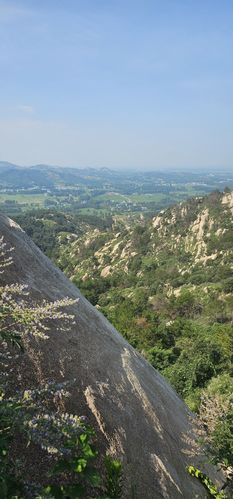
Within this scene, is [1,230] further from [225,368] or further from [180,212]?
[180,212]

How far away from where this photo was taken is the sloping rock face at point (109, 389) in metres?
8.44

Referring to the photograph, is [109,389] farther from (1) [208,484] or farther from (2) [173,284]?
(2) [173,284]

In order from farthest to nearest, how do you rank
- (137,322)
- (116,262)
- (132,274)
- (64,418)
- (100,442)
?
(116,262)
(132,274)
(137,322)
(100,442)
(64,418)

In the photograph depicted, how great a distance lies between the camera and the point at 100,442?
8.16 meters

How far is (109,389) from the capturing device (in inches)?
379

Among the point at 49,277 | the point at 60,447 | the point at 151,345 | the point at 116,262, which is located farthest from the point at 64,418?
the point at 116,262

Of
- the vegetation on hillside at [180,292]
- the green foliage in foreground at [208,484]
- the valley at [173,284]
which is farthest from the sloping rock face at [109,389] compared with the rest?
the valley at [173,284]

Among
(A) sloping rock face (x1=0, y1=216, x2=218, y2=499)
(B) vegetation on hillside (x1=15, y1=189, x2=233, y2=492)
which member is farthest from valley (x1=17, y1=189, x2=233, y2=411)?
(A) sloping rock face (x1=0, y1=216, x2=218, y2=499)

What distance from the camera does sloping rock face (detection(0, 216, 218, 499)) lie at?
27.7ft

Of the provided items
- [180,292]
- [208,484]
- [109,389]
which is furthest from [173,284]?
[109,389]

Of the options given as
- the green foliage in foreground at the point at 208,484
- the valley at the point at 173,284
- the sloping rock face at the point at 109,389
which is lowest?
the valley at the point at 173,284

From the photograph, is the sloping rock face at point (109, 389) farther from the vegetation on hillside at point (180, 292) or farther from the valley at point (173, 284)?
the valley at point (173, 284)

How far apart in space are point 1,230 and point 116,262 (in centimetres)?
12911

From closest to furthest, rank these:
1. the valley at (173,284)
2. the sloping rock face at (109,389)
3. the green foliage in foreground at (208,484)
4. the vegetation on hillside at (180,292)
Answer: the sloping rock face at (109,389) < the green foliage in foreground at (208,484) < the vegetation on hillside at (180,292) < the valley at (173,284)
